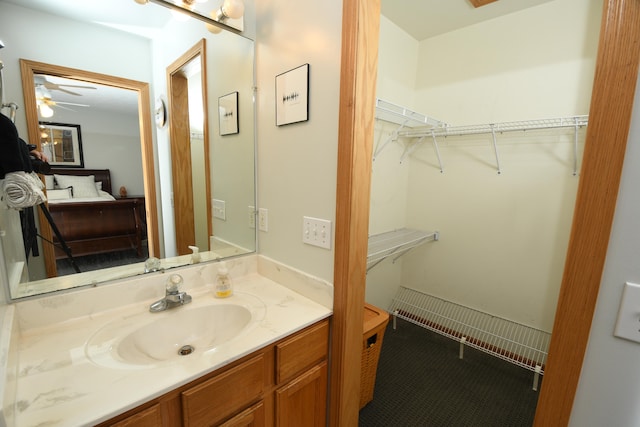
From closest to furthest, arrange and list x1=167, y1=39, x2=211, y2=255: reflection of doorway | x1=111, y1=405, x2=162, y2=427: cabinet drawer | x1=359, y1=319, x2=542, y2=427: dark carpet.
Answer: x1=111, y1=405, x2=162, y2=427: cabinet drawer < x1=167, y1=39, x2=211, y2=255: reflection of doorway < x1=359, y1=319, x2=542, y2=427: dark carpet

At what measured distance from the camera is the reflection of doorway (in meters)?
1.29

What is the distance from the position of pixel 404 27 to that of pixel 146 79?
196 centimetres

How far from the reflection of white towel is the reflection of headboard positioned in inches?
3.1

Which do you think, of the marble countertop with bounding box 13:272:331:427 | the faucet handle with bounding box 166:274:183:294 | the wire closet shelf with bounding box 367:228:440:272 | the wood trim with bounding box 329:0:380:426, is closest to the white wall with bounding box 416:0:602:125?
the wire closet shelf with bounding box 367:228:440:272

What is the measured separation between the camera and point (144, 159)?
120 cm

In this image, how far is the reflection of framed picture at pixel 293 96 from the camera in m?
1.10

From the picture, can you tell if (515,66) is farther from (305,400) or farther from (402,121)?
(305,400)

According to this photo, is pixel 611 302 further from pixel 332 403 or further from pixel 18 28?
pixel 18 28

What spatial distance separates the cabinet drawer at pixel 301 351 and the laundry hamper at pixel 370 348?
1.44 feet

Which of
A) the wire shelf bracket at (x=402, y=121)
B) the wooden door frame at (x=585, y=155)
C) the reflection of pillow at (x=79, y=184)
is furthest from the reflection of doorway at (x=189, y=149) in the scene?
the wire shelf bracket at (x=402, y=121)

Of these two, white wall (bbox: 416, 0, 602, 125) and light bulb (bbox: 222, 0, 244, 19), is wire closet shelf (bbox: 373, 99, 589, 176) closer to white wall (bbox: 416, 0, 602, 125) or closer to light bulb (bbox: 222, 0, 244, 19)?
white wall (bbox: 416, 0, 602, 125)

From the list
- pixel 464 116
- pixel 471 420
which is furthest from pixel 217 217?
pixel 464 116

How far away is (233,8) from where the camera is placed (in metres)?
1.18

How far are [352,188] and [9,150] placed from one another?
40.9 inches
